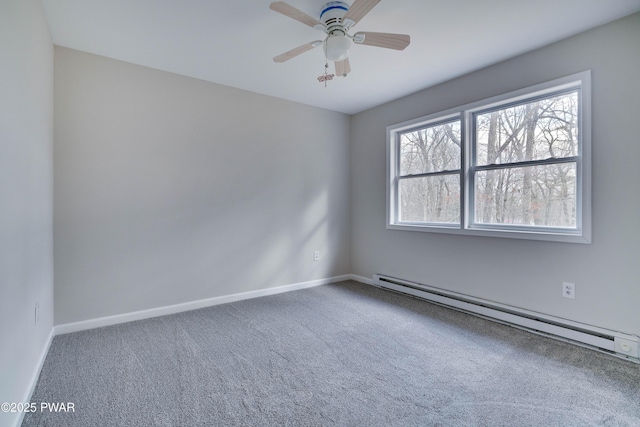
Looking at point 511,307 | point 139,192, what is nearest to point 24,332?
point 139,192

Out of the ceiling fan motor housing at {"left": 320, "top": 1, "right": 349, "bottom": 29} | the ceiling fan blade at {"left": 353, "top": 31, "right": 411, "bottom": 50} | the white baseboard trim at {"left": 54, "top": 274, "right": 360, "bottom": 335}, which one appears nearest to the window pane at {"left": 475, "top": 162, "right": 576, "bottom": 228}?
the ceiling fan blade at {"left": 353, "top": 31, "right": 411, "bottom": 50}

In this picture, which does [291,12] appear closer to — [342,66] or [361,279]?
[342,66]

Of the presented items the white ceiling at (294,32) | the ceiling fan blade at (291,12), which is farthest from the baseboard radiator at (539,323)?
the ceiling fan blade at (291,12)

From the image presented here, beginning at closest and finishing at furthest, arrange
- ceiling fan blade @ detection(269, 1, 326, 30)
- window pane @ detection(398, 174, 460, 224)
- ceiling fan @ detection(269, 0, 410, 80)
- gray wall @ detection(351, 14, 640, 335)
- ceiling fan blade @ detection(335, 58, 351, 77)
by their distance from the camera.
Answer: ceiling fan blade @ detection(269, 1, 326, 30)
ceiling fan @ detection(269, 0, 410, 80)
gray wall @ detection(351, 14, 640, 335)
ceiling fan blade @ detection(335, 58, 351, 77)
window pane @ detection(398, 174, 460, 224)

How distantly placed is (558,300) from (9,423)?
3628 millimetres

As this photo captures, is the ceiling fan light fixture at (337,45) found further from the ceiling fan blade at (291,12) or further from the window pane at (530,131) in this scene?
the window pane at (530,131)

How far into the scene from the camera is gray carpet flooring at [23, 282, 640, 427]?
159 cm

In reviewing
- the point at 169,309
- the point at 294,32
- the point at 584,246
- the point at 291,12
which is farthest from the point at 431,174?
the point at 169,309

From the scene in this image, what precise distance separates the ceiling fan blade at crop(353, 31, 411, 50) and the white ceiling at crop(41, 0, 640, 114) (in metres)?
0.24

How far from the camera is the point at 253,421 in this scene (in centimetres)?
155

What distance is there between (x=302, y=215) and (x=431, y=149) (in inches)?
72.2

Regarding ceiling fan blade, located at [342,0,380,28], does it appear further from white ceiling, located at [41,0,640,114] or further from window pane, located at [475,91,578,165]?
window pane, located at [475,91,578,165]

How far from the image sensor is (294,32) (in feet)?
7.69

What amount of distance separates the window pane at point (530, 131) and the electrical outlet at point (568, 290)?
3.54 feet
